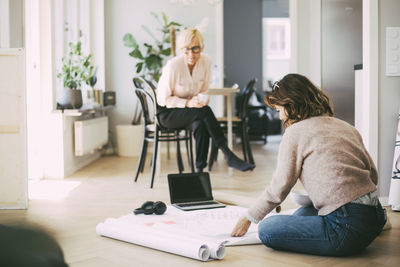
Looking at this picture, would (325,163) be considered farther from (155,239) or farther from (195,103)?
(195,103)

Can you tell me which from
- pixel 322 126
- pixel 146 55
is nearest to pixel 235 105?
pixel 146 55

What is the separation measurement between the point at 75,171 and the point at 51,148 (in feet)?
1.66

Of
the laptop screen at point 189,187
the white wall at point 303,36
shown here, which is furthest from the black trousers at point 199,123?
the white wall at point 303,36

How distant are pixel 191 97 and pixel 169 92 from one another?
0.72 ft

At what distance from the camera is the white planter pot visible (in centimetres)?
657

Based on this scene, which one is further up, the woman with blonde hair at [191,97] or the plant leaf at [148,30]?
the plant leaf at [148,30]

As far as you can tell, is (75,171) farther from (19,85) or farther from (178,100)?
(19,85)

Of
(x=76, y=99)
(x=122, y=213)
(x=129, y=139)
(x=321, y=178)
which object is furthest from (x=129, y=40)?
(x=321, y=178)

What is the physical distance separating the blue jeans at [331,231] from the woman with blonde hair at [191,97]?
1.67 m

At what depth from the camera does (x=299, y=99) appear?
2176 millimetres

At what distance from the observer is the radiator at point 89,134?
519cm

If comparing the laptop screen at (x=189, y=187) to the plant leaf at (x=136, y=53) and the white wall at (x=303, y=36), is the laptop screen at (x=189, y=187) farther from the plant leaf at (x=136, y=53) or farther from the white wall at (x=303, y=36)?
the plant leaf at (x=136, y=53)

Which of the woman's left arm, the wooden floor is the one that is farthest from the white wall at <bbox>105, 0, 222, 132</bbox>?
the woman's left arm

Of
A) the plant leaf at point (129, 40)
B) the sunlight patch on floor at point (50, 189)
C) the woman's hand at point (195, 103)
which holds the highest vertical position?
the plant leaf at point (129, 40)
